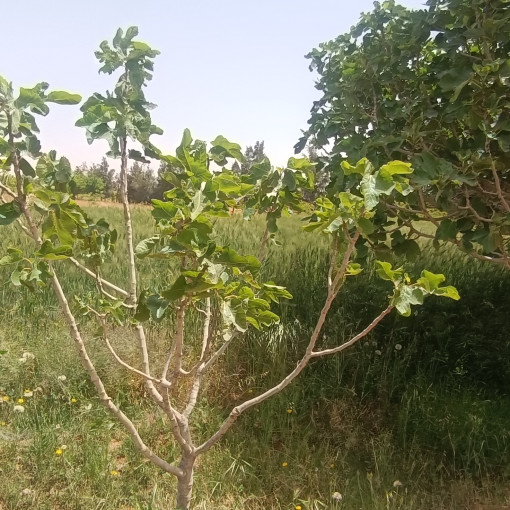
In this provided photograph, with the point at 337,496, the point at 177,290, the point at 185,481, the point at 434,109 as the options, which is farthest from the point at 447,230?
the point at 185,481

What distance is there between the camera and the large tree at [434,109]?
79.0 inches

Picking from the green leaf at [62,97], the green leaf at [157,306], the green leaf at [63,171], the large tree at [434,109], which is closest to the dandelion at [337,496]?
the large tree at [434,109]

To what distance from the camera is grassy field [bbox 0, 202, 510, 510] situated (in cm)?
241

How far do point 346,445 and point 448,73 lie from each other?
6.27 feet

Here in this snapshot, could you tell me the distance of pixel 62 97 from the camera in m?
1.44

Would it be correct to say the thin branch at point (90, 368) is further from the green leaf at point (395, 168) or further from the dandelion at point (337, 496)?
the green leaf at point (395, 168)

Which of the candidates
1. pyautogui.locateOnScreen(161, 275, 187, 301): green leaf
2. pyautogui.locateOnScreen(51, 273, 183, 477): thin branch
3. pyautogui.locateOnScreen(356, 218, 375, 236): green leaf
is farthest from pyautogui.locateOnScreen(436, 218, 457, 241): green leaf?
pyautogui.locateOnScreen(51, 273, 183, 477): thin branch

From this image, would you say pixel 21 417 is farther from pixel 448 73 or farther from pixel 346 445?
pixel 448 73

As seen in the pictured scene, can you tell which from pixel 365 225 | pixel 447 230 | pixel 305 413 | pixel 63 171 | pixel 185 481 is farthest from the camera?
pixel 305 413

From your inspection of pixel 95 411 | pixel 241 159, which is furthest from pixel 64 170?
pixel 95 411

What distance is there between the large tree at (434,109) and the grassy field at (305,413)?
669mm

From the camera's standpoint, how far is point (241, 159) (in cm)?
178

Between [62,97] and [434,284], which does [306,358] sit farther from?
[62,97]

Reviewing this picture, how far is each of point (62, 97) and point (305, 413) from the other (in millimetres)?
2204
